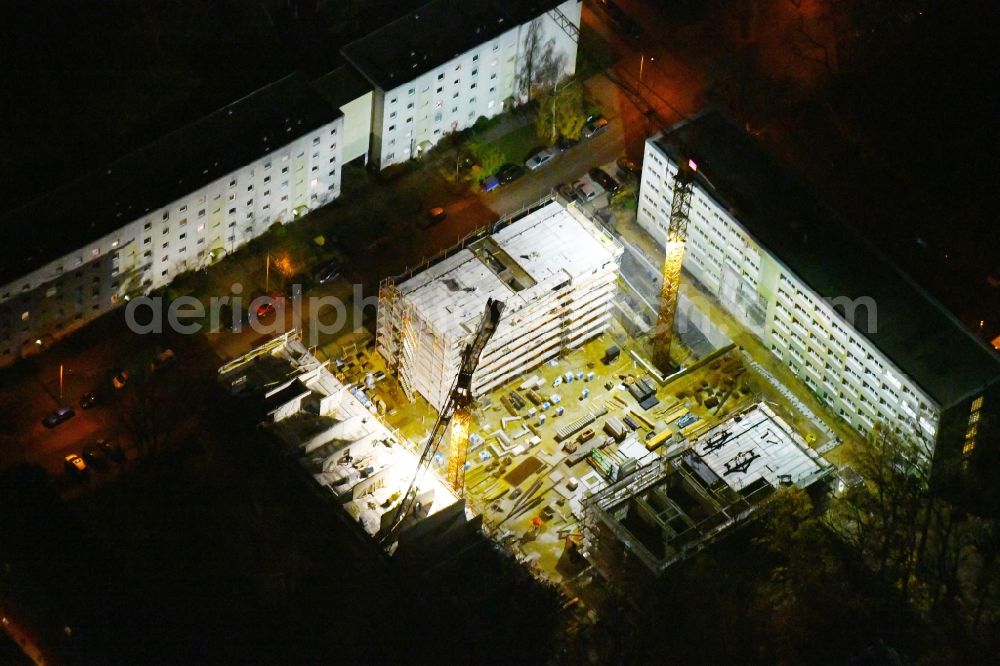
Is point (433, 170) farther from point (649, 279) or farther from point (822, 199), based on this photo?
point (822, 199)

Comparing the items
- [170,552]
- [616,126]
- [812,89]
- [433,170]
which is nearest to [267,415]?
[170,552]

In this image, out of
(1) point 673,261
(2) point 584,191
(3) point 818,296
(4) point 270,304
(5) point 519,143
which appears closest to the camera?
(3) point 818,296

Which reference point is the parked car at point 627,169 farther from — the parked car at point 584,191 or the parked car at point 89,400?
the parked car at point 89,400

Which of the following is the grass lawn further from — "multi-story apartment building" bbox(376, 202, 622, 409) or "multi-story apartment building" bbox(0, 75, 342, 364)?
"multi-story apartment building" bbox(0, 75, 342, 364)

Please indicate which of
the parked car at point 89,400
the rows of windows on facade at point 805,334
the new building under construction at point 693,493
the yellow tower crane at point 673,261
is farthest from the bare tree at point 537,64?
the parked car at point 89,400

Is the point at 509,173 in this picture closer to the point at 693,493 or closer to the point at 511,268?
the point at 511,268

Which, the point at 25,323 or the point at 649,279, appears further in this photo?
the point at 649,279

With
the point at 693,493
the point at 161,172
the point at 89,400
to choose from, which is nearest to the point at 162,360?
the point at 89,400
